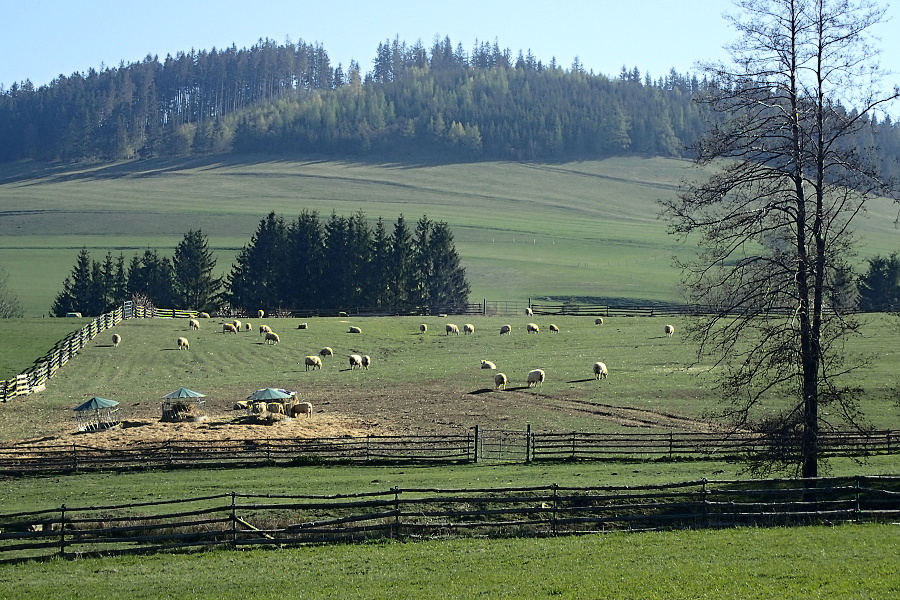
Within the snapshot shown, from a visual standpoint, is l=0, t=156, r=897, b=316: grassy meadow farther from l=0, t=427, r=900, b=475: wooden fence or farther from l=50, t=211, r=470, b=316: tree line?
l=0, t=427, r=900, b=475: wooden fence

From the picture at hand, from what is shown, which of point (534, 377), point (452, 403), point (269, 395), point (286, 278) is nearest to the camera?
point (269, 395)

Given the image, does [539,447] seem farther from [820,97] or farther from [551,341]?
[551,341]

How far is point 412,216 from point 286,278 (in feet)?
200

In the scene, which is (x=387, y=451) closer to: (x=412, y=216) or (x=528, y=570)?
(x=528, y=570)

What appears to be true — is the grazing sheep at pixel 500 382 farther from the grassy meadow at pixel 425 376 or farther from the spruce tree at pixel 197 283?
the spruce tree at pixel 197 283

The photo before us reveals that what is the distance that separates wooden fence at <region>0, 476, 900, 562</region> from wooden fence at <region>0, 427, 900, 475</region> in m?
9.08

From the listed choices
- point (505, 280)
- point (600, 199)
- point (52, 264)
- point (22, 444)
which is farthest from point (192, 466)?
point (600, 199)

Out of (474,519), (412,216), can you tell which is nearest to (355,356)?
(474,519)

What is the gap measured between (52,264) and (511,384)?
88.9 metres

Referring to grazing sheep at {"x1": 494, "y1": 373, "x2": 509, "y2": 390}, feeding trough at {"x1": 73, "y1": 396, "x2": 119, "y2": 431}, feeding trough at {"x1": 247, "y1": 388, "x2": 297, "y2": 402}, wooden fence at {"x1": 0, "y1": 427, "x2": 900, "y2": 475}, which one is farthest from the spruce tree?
wooden fence at {"x1": 0, "y1": 427, "x2": 900, "y2": 475}

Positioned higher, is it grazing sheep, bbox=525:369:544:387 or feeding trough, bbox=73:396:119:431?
grazing sheep, bbox=525:369:544:387

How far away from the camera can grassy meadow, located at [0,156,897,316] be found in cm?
11538

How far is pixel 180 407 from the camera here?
4019 centimetres

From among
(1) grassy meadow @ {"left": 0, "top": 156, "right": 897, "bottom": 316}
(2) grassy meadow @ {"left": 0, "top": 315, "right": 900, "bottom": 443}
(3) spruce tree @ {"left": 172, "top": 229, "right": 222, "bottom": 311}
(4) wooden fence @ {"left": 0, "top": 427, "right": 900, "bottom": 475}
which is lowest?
(4) wooden fence @ {"left": 0, "top": 427, "right": 900, "bottom": 475}
